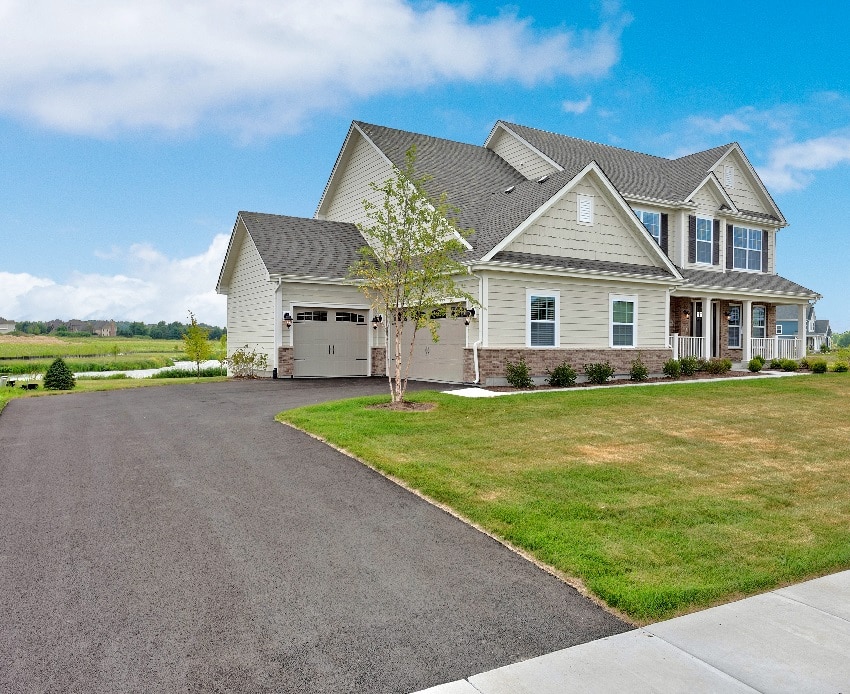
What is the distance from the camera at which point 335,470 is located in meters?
7.70

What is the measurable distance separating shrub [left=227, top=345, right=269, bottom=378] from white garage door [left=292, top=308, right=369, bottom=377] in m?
1.30

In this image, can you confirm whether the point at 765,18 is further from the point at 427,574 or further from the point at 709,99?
the point at 427,574

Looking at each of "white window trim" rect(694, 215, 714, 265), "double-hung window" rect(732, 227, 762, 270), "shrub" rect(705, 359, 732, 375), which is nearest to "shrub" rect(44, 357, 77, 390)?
"shrub" rect(705, 359, 732, 375)

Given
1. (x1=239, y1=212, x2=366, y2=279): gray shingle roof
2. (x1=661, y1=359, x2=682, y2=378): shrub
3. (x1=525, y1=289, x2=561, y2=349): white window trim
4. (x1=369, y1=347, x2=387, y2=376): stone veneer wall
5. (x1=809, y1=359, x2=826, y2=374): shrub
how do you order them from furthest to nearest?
1. (x1=369, y1=347, x2=387, y2=376): stone veneer wall
2. (x1=809, y1=359, x2=826, y2=374): shrub
3. (x1=239, y1=212, x2=366, y2=279): gray shingle roof
4. (x1=661, y1=359, x2=682, y2=378): shrub
5. (x1=525, y1=289, x2=561, y2=349): white window trim

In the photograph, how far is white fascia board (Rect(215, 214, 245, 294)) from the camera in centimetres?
2275

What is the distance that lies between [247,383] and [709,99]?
24289 mm

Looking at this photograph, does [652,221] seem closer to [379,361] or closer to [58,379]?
[379,361]

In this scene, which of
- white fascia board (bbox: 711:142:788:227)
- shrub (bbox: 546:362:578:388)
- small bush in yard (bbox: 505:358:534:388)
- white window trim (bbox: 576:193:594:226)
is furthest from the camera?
white fascia board (bbox: 711:142:788:227)

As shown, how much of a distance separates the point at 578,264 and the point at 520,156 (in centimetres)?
887

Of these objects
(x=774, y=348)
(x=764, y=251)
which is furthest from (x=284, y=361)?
(x=764, y=251)

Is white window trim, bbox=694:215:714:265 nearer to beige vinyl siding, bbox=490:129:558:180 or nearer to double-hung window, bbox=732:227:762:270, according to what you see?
double-hung window, bbox=732:227:762:270

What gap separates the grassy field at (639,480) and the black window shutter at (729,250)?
12956 mm

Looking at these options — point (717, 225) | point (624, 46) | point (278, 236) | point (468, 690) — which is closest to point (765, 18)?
point (624, 46)

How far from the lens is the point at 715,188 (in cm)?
2420
